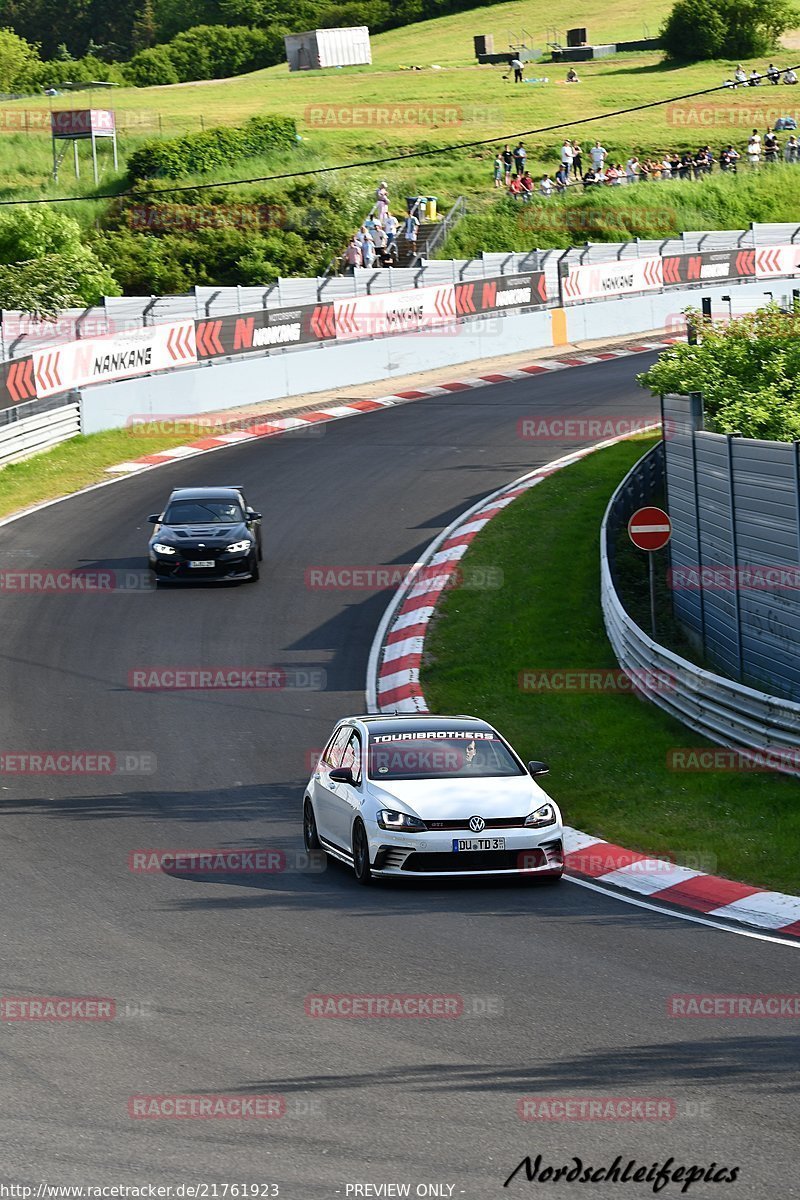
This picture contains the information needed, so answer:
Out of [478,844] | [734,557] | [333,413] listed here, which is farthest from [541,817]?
[333,413]

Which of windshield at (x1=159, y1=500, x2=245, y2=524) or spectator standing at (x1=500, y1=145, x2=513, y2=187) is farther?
spectator standing at (x1=500, y1=145, x2=513, y2=187)

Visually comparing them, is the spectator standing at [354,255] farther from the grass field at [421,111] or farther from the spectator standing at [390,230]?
the grass field at [421,111]

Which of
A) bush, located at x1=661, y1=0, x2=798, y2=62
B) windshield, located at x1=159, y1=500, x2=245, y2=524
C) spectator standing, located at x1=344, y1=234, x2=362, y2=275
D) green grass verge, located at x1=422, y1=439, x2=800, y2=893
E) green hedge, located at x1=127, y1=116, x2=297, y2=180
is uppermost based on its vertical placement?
bush, located at x1=661, y1=0, x2=798, y2=62

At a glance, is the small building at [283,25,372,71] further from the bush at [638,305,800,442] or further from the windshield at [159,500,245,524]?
the bush at [638,305,800,442]

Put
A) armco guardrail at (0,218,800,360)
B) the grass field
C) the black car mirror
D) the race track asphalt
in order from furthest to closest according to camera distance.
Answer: the grass field
armco guardrail at (0,218,800,360)
the black car mirror
the race track asphalt

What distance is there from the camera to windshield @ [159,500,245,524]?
25.8 meters

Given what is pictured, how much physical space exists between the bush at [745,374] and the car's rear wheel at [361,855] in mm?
→ 8120

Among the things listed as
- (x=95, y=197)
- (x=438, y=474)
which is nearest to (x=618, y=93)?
(x=95, y=197)

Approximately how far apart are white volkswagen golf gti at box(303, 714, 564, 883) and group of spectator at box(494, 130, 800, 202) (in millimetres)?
53462

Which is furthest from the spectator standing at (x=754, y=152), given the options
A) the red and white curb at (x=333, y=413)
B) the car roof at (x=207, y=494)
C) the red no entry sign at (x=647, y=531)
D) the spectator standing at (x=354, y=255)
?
the red no entry sign at (x=647, y=531)

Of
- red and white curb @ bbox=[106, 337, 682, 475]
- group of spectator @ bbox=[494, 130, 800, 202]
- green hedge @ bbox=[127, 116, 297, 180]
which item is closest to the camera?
red and white curb @ bbox=[106, 337, 682, 475]

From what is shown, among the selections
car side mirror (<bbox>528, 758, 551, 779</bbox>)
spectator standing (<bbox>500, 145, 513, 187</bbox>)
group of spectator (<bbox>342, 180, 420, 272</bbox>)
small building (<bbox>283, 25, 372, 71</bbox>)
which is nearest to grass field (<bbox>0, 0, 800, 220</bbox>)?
spectator standing (<bbox>500, 145, 513, 187</bbox>)

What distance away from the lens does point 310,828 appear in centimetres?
1485

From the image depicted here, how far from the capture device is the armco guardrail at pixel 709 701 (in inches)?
628
